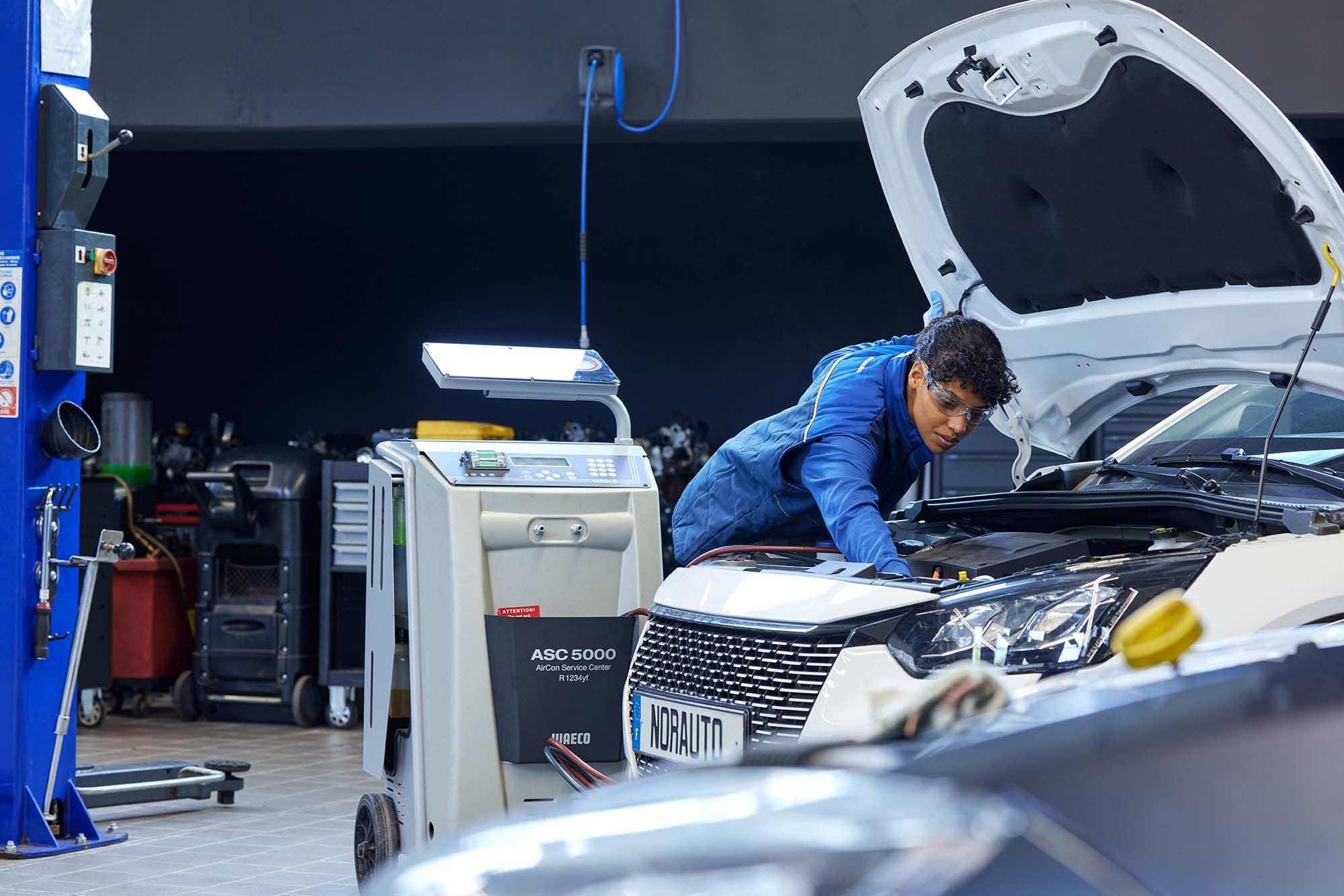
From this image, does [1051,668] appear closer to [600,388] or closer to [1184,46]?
[1184,46]

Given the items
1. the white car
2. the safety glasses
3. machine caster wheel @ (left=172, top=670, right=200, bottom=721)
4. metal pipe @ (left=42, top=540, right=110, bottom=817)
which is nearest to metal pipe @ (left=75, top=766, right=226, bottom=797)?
metal pipe @ (left=42, top=540, right=110, bottom=817)

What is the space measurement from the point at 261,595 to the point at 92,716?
1035 millimetres

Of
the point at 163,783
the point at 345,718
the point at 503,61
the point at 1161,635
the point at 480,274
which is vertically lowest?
the point at 345,718

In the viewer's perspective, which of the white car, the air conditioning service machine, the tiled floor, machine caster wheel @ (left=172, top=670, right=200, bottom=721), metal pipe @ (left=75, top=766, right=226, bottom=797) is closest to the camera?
the white car

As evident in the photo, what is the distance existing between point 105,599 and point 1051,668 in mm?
5977

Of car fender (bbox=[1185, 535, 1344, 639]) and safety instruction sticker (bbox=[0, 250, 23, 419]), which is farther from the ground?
safety instruction sticker (bbox=[0, 250, 23, 419])

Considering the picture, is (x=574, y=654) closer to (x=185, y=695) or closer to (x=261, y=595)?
(x=261, y=595)

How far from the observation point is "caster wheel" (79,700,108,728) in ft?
24.3

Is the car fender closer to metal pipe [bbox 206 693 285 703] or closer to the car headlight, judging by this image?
the car headlight

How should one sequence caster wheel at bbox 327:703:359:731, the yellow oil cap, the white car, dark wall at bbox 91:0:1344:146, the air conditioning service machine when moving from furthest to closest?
caster wheel at bbox 327:703:359:731 → dark wall at bbox 91:0:1344:146 → the air conditioning service machine → the white car → the yellow oil cap

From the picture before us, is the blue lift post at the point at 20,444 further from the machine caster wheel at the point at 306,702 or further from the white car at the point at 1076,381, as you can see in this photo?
the machine caster wheel at the point at 306,702

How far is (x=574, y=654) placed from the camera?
3.45 m

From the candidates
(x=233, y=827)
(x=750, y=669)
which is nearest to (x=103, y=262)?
(x=233, y=827)

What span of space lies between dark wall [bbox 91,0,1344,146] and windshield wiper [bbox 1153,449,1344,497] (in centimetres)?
379
